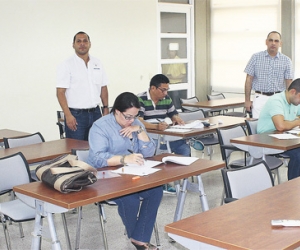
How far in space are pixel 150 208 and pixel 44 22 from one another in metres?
4.85

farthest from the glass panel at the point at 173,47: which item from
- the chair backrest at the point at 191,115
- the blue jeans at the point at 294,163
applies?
the blue jeans at the point at 294,163

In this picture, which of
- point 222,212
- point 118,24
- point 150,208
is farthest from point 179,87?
point 222,212

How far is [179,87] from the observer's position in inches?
412

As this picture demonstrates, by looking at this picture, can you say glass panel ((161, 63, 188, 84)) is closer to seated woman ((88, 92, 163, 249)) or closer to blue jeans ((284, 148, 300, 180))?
blue jeans ((284, 148, 300, 180))

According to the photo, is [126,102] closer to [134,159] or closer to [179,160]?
[134,159]

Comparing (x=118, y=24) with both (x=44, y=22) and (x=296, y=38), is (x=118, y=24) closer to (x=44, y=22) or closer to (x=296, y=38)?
(x=44, y=22)

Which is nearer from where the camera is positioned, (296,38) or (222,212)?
(222,212)

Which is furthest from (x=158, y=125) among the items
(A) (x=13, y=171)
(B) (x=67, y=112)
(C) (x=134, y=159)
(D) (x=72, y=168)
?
(D) (x=72, y=168)

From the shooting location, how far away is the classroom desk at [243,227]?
2354mm

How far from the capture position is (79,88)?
5898 millimetres

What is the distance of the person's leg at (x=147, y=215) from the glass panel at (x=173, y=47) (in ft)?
20.5

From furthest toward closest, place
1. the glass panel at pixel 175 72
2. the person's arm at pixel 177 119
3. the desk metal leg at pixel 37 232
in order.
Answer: the glass panel at pixel 175 72 → the person's arm at pixel 177 119 → the desk metal leg at pixel 37 232

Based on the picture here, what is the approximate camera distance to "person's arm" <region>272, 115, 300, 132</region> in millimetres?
5312

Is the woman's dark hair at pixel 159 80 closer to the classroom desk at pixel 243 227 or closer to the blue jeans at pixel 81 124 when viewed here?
the blue jeans at pixel 81 124
